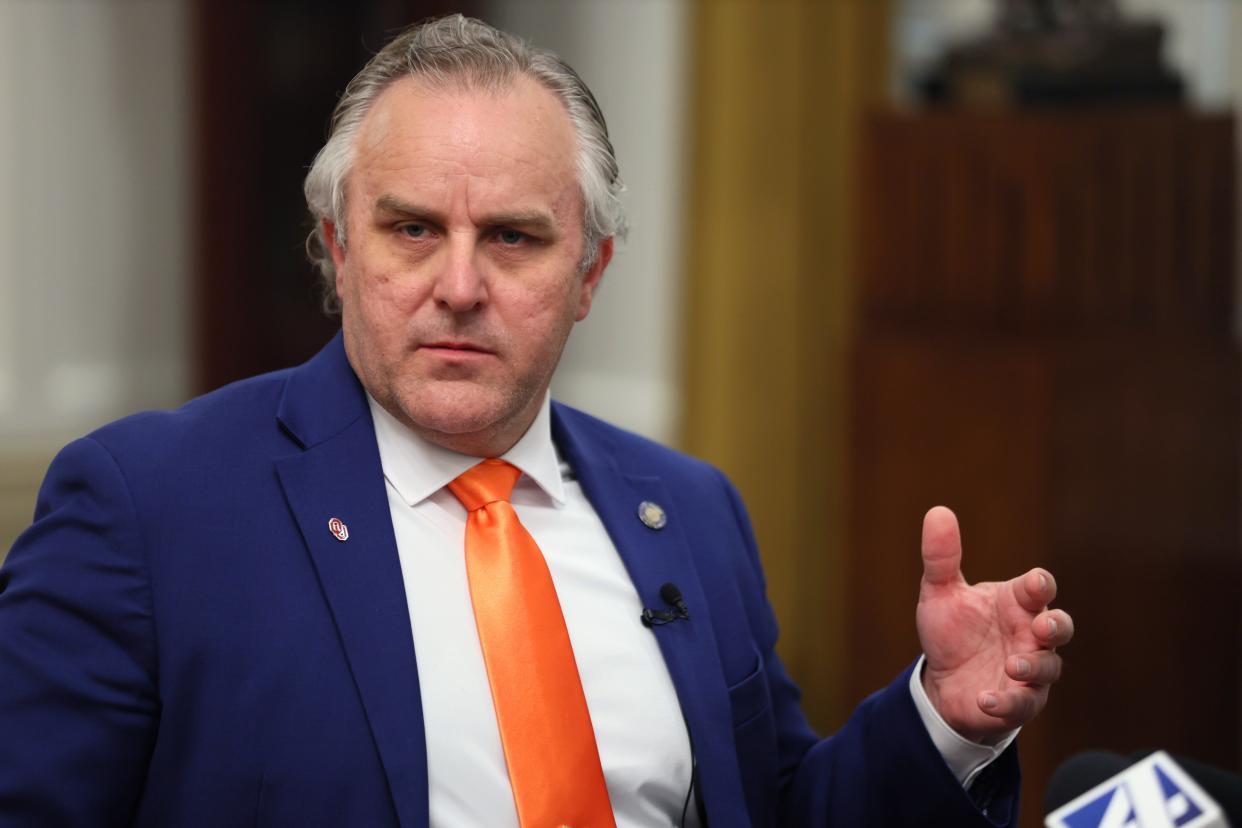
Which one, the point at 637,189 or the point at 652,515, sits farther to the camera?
the point at 637,189

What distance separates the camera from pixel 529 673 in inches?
69.9

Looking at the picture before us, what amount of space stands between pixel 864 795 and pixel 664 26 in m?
4.02

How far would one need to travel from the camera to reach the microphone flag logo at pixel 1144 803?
1281 mm

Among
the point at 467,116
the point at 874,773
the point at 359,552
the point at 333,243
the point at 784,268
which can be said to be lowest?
the point at 874,773

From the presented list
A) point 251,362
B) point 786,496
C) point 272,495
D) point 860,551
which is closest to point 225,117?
point 251,362

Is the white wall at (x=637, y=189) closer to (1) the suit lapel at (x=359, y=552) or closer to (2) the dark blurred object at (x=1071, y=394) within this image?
(2) the dark blurred object at (x=1071, y=394)

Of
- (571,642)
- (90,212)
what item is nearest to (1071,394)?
(571,642)

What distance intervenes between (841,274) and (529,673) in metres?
3.44

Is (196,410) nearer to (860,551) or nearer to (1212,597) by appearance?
(860,551)

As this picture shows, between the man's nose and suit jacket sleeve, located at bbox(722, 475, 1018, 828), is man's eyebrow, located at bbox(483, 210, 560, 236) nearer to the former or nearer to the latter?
the man's nose

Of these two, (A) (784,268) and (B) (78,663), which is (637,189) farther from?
(B) (78,663)

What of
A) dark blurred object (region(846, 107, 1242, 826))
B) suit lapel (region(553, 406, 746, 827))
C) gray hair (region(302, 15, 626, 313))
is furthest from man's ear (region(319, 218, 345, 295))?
dark blurred object (region(846, 107, 1242, 826))

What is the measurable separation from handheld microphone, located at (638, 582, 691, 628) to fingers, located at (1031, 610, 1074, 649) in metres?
0.45

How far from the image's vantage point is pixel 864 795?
1988mm
